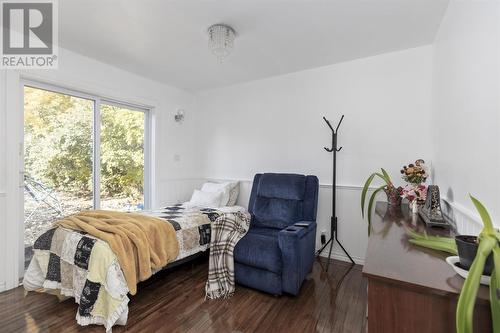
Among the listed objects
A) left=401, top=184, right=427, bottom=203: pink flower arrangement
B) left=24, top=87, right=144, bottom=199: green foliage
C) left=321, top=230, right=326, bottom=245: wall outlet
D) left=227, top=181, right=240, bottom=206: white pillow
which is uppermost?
left=24, top=87, right=144, bottom=199: green foliage

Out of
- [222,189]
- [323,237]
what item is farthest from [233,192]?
[323,237]

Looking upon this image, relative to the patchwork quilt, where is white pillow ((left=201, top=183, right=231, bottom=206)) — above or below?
above

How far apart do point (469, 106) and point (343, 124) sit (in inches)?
64.0

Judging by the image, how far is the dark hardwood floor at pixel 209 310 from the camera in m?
1.79

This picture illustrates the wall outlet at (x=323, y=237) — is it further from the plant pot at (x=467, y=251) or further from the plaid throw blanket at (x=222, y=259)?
the plant pot at (x=467, y=251)

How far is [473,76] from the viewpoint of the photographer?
1.35 meters

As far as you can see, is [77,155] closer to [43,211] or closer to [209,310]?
[43,211]

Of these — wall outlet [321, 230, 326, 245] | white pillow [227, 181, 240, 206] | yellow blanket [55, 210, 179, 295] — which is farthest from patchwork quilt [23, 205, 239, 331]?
wall outlet [321, 230, 326, 245]

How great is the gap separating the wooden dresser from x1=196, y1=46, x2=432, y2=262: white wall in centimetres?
196

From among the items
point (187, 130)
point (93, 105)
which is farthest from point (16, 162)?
point (187, 130)

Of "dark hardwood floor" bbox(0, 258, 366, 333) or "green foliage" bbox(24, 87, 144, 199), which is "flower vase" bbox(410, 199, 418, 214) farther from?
"green foliage" bbox(24, 87, 144, 199)

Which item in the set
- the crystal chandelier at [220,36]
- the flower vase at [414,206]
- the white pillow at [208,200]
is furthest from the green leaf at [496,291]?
the white pillow at [208,200]

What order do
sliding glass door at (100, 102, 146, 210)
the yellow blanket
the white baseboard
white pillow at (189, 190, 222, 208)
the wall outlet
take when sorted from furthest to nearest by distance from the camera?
white pillow at (189, 190, 222, 208), sliding glass door at (100, 102, 146, 210), the wall outlet, the white baseboard, the yellow blanket

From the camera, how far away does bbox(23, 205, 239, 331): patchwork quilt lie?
1.76 meters
